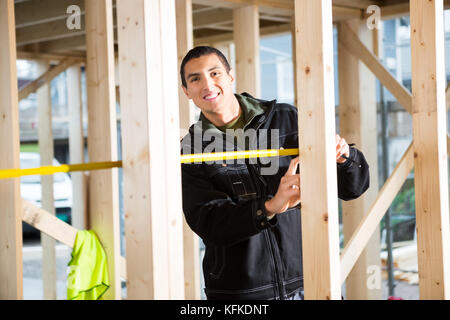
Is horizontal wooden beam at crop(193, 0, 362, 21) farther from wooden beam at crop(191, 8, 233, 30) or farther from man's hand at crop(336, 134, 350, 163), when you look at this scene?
man's hand at crop(336, 134, 350, 163)

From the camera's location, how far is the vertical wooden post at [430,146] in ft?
9.40

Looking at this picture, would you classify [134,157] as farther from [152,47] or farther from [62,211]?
[62,211]

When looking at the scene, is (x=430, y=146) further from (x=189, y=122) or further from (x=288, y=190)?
(x=189, y=122)

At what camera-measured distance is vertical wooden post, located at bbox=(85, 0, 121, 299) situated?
358cm

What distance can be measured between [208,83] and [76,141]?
4.13 m

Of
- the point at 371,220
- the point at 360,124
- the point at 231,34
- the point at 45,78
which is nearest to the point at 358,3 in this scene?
the point at 360,124

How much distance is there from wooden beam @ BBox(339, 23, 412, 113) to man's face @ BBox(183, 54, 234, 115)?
1853mm

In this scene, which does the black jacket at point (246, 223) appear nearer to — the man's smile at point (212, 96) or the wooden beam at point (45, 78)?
the man's smile at point (212, 96)

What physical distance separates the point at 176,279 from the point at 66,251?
911 centimetres

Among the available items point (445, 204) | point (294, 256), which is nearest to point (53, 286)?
point (294, 256)

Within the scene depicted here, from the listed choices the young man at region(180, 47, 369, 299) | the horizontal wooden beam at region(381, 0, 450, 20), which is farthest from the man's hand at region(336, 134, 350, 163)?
the horizontal wooden beam at region(381, 0, 450, 20)

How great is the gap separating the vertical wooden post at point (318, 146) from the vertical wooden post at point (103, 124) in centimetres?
148

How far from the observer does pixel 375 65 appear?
459 cm

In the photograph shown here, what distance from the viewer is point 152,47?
6.09 feet
